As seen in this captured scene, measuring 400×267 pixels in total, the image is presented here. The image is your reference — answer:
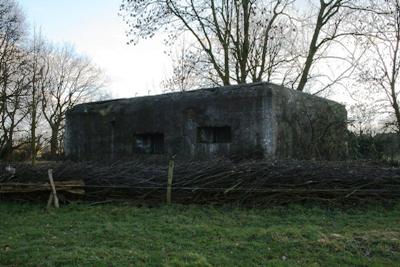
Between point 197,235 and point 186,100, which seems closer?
point 197,235

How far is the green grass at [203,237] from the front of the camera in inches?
201

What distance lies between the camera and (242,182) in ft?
28.3

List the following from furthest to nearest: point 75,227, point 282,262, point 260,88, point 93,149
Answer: point 93,149
point 260,88
point 75,227
point 282,262

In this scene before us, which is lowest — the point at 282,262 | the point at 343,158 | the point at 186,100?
the point at 282,262

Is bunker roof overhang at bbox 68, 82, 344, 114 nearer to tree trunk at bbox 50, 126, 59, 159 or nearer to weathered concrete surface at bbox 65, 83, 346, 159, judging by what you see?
weathered concrete surface at bbox 65, 83, 346, 159

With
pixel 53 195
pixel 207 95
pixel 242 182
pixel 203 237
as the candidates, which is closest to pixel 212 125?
pixel 207 95

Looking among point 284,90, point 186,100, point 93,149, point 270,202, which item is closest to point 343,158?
point 284,90

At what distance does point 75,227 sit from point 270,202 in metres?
3.52

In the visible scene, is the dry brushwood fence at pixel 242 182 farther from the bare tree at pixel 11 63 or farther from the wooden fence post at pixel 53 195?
the bare tree at pixel 11 63

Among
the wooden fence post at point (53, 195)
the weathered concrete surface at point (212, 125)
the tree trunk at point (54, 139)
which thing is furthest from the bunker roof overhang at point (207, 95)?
the tree trunk at point (54, 139)

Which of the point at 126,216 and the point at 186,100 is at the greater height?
the point at 186,100

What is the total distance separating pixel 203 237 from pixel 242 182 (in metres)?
2.74

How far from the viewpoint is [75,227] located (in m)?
6.89

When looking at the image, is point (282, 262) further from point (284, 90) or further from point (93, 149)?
point (93, 149)
